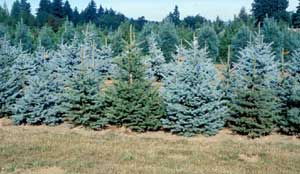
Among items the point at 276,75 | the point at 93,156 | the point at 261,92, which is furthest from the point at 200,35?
the point at 93,156

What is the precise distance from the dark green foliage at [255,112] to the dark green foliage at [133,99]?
298 cm

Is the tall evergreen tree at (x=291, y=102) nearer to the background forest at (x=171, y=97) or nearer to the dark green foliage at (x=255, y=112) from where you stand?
the background forest at (x=171, y=97)

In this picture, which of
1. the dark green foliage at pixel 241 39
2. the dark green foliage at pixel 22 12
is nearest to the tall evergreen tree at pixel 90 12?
the dark green foliage at pixel 22 12

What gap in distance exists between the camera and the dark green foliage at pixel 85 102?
18703 mm

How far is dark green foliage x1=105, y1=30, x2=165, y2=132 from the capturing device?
59.5ft

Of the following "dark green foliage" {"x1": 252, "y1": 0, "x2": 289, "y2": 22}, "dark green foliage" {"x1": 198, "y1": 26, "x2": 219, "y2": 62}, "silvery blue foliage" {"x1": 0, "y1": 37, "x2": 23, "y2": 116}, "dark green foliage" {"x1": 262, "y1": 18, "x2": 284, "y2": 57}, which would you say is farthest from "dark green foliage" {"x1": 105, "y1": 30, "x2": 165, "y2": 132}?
"dark green foliage" {"x1": 252, "y1": 0, "x2": 289, "y2": 22}

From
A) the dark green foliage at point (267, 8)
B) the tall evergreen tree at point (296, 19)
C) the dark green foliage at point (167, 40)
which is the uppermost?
the dark green foliage at point (267, 8)

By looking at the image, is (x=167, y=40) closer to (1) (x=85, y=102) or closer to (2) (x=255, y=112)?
(1) (x=85, y=102)

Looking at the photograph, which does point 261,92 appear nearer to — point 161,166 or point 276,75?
point 276,75

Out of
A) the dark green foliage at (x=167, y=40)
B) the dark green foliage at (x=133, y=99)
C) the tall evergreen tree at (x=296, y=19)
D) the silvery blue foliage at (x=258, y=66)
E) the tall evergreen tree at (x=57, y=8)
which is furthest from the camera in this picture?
the tall evergreen tree at (x=57, y=8)

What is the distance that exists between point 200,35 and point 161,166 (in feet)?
122

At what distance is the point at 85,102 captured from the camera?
1889 cm

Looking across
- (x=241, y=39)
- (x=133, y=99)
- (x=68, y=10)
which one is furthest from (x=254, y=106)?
(x=68, y=10)

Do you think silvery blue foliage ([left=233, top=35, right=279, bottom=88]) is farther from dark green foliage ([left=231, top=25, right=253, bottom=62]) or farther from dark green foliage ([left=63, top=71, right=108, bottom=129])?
dark green foliage ([left=231, top=25, right=253, bottom=62])
